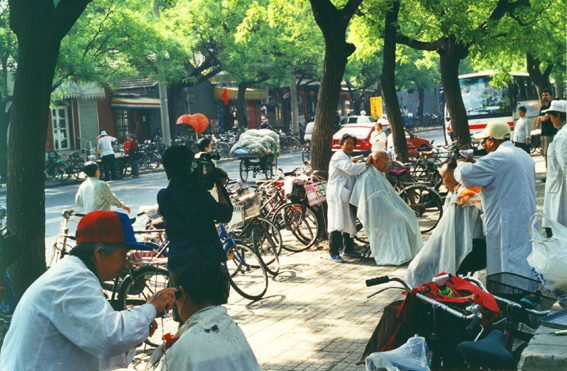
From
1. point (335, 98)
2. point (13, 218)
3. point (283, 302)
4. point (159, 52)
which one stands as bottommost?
point (283, 302)

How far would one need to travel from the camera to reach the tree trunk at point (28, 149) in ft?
19.2

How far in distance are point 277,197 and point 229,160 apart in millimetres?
22732

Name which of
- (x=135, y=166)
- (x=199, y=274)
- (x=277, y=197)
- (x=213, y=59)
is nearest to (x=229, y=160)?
(x=213, y=59)

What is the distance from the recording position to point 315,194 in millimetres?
10281

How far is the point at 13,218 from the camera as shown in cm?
592

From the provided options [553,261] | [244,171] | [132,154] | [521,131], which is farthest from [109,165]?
[553,261]

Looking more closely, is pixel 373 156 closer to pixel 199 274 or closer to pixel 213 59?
pixel 199 274

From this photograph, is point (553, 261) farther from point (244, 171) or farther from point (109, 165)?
point (109, 165)

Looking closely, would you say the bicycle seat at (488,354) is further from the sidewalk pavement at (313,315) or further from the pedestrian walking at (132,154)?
the pedestrian walking at (132,154)

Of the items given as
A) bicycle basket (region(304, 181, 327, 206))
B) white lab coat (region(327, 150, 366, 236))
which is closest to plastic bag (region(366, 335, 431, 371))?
white lab coat (region(327, 150, 366, 236))

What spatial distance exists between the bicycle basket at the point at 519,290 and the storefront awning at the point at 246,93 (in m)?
41.4

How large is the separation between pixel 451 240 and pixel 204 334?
13.4 ft

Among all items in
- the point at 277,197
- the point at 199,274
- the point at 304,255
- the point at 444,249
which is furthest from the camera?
the point at 277,197

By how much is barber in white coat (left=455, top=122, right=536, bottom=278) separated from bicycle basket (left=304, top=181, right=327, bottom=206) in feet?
14.0
